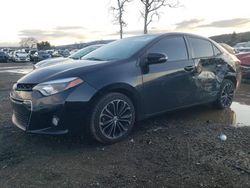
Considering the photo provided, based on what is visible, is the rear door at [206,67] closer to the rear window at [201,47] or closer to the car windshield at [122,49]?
the rear window at [201,47]

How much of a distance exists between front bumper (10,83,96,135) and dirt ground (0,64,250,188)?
344mm

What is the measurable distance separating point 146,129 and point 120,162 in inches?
56.2

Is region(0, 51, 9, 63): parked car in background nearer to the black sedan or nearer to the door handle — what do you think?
the black sedan

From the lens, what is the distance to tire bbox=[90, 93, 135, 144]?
448cm

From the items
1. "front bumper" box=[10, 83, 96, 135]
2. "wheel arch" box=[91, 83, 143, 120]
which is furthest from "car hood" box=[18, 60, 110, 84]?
"wheel arch" box=[91, 83, 143, 120]

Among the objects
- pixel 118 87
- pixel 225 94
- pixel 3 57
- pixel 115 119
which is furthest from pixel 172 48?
pixel 3 57

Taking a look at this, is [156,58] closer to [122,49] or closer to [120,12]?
[122,49]

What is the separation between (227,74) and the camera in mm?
6645

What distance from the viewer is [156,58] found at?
16.4 feet

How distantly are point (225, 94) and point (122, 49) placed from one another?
263 centimetres

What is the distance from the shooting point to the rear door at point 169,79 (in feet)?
16.7

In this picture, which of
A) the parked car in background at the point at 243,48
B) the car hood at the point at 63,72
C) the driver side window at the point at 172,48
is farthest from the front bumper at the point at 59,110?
the parked car in background at the point at 243,48

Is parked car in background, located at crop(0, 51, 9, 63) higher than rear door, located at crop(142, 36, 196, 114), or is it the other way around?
rear door, located at crop(142, 36, 196, 114)

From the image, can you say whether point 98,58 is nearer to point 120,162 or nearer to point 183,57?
point 183,57
